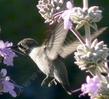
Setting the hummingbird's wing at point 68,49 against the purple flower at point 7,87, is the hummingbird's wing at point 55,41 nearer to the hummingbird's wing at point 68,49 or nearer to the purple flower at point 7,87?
the hummingbird's wing at point 68,49

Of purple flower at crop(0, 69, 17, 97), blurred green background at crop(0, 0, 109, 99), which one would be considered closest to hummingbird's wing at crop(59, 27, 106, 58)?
purple flower at crop(0, 69, 17, 97)

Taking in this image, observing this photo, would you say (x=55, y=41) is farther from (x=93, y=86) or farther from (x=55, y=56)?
(x=93, y=86)

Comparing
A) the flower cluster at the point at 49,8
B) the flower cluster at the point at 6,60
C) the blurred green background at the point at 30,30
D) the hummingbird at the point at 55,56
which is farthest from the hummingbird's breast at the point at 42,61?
the blurred green background at the point at 30,30

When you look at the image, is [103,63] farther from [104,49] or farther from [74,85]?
[74,85]

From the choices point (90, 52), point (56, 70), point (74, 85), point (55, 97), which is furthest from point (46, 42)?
point (55, 97)

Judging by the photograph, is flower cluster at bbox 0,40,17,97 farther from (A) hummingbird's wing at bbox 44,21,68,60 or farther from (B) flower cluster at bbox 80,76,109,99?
(B) flower cluster at bbox 80,76,109,99
